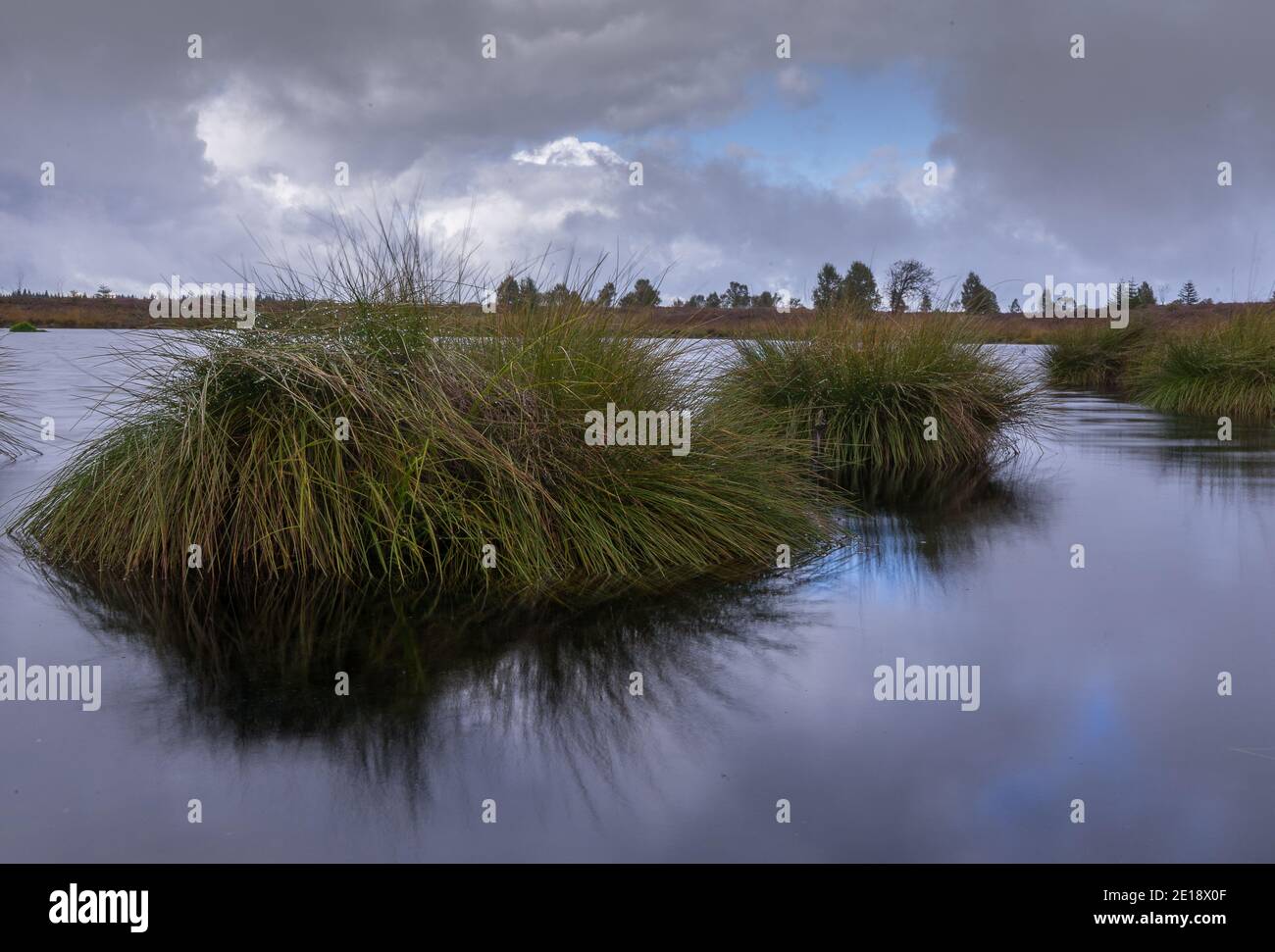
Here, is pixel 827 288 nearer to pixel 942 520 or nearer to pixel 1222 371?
pixel 942 520

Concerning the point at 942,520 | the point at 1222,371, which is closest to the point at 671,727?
the point at 942,520

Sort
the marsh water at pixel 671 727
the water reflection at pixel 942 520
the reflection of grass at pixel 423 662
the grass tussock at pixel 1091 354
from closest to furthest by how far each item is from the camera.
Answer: the marsh water at pixel 671 727
the reflection of grass at pixel 423 662
the water reflection at pixel 942 520
the grass tussock at pixel 1091 354

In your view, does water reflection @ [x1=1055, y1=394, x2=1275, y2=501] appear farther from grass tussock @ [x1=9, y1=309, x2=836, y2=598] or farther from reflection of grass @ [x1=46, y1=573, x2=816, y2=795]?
reflection of grass @ [x1=46, y1=573, x2=816, y2=795]

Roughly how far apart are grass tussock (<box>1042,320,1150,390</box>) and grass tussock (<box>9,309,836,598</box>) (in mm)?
17235

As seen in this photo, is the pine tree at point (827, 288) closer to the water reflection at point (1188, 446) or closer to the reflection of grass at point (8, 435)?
the water reflection at point (1188, 446)

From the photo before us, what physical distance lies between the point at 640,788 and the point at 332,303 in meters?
3.95

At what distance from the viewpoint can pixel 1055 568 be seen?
586 cm

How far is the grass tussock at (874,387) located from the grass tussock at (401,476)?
3.71m

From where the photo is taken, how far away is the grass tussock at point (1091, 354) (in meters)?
21.0

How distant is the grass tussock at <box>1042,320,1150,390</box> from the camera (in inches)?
826

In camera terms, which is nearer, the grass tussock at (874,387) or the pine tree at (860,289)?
the grass tussock at (874,387)

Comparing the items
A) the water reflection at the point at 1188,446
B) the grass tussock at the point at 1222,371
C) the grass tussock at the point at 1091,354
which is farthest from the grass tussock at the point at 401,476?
the grass tussock at the point at 1091,354

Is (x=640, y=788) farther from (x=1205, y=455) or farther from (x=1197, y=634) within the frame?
(x=1205, y=455)
